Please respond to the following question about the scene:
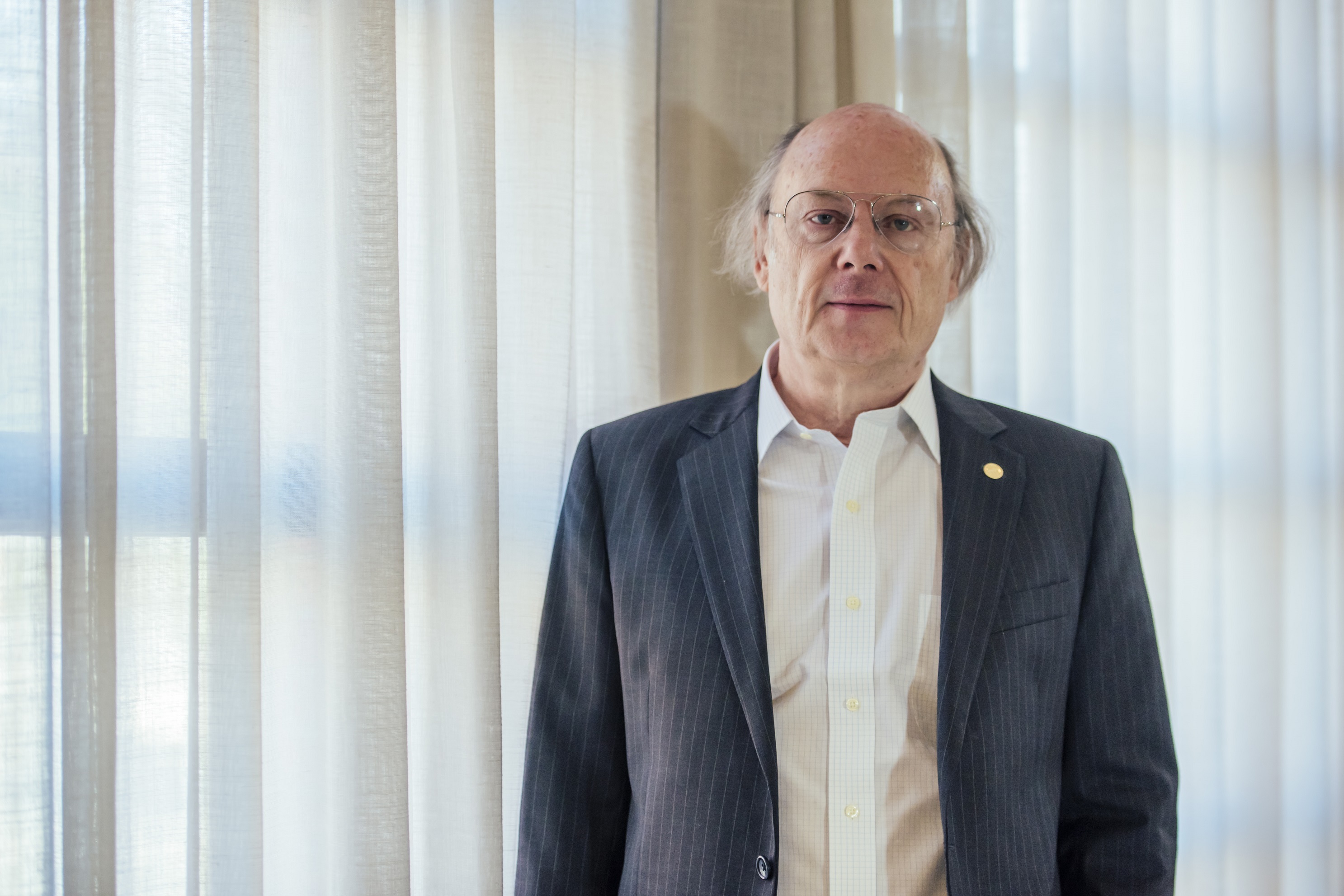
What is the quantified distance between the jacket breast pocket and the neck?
1.03 feet

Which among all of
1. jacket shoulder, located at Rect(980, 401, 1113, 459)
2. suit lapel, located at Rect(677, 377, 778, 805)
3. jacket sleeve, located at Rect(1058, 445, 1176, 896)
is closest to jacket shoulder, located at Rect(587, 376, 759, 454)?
suit lapel, located at Rect(677, 377, 778, 805)

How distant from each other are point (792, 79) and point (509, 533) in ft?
3.05

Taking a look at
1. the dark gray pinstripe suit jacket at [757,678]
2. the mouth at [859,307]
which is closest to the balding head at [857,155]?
the mouth at [859,307]

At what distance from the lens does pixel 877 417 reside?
1318 mm

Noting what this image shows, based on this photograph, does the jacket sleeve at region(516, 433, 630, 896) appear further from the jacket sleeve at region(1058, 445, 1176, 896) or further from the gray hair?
the jacket sleeve at region(1058, 445, 1176, 896)

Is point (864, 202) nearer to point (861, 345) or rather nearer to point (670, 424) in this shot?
point (861, 345)

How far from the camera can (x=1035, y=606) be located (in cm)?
126

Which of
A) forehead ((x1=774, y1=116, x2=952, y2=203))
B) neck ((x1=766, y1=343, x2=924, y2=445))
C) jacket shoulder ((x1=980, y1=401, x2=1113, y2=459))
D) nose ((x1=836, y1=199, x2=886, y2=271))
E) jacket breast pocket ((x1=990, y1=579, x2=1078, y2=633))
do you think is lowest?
jacket breast pocket ((x1=990, y1=579, x2=1078, y2=633))

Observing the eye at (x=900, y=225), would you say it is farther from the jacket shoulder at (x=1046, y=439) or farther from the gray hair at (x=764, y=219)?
the jacket shoulder at (x=1046, y=439)

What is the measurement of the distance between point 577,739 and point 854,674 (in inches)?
15.3

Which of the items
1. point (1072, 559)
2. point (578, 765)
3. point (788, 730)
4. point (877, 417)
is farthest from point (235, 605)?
point (1072, 559)

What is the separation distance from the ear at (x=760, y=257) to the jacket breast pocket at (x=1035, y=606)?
1.89ft

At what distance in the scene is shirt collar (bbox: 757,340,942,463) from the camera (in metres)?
1.34

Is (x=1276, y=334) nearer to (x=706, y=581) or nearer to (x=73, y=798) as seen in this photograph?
(x=706, y=581)
